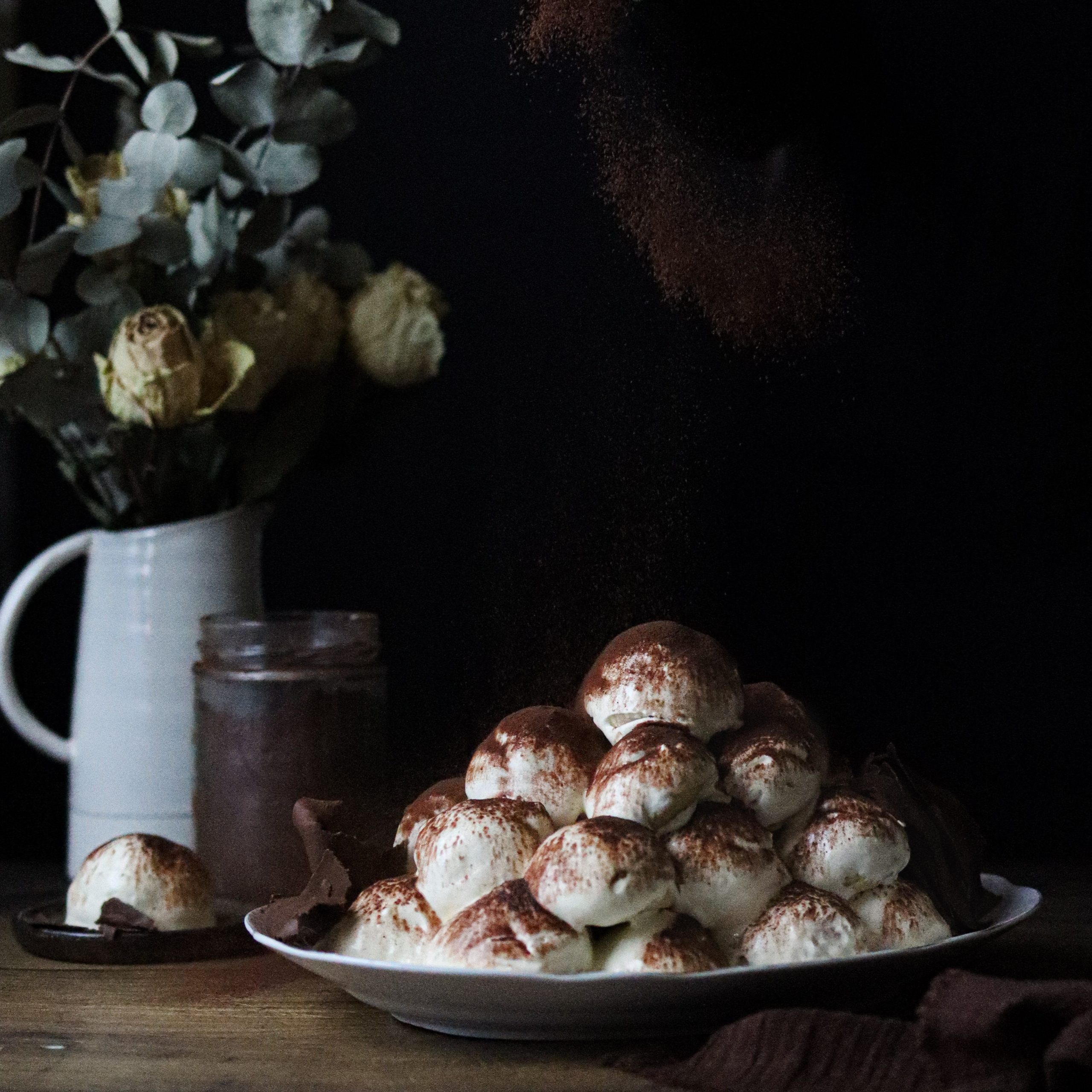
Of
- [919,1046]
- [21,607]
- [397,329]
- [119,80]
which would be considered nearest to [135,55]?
[119,80]

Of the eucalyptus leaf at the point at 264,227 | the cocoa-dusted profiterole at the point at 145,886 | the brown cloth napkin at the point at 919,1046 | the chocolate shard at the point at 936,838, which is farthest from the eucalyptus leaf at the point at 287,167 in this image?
the brown cloth napkin at the point at 919,1046

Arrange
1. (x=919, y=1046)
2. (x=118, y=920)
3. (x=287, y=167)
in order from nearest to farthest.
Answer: (x=919, y=1046)
(x=118, y=920)
(x=287, y=167)

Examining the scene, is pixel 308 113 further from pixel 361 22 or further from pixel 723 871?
pixel 723 871

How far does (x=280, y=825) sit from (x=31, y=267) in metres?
0.40

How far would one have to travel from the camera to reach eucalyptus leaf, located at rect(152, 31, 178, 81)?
101 cm

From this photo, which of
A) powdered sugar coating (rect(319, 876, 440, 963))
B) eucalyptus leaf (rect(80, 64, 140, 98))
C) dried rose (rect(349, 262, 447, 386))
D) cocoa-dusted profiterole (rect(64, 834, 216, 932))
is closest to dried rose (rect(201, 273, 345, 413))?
dried rose (rect(349, 262, 447, 386))

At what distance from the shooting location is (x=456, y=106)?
1.22 m

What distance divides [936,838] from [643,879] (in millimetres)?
203

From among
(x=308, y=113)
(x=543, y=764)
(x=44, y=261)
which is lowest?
(x=543, y=764)

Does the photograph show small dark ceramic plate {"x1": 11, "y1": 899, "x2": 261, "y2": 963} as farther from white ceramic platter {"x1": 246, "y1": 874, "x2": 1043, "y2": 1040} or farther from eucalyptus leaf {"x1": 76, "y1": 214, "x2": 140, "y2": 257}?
eucalyptus leaf {"x1": 76, "y1": 214, "x2": 140, "y2": 257}

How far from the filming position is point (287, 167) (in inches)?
41.3

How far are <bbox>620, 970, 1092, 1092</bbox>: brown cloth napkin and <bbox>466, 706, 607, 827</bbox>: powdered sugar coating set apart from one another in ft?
0.45

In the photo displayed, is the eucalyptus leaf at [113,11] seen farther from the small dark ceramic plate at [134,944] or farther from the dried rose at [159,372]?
the small dark ceramic plate at [134,944]

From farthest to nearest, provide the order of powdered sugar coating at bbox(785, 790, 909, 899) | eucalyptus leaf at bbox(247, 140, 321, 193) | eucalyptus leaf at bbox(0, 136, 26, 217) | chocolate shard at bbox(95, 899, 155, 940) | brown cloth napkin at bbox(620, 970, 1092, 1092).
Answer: eucalyptus leaf at bbox(247, 140, 321, 193)
eucalyptus leaf at bbox(0, 136, 26, 217)
chocolate shard at bbox(95, 899, 155, 940)
powdered sugar coating at bbox(785, 790, 909, 899)
brown cloth napkin at bbox(620, 970, 1092, 1092)
